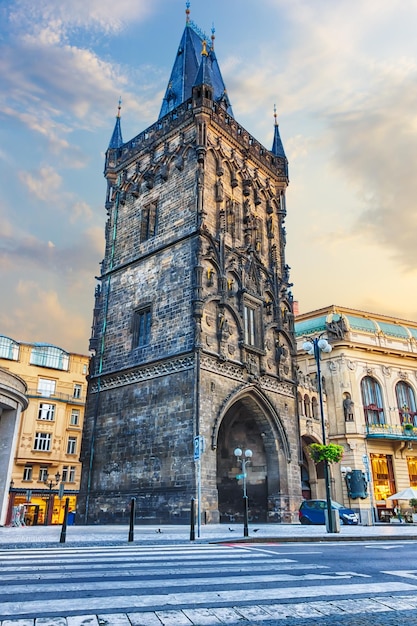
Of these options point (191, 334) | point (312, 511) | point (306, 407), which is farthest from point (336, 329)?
point (191, 334)

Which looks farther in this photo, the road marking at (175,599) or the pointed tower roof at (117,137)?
the pointed tower roof at (117,137)

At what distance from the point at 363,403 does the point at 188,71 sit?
2787 cm

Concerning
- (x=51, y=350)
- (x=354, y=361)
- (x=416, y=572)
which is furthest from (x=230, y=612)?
(x=51, y=350)

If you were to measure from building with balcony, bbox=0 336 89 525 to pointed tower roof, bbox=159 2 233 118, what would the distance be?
22.7 m

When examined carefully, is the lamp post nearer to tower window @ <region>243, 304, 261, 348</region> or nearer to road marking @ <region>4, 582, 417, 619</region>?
tower window @ <region>243, 304, 261, 348</region>

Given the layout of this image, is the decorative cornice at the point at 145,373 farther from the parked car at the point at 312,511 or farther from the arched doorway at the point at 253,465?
the parked car at the point at 312,511

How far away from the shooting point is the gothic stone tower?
69.7 ft

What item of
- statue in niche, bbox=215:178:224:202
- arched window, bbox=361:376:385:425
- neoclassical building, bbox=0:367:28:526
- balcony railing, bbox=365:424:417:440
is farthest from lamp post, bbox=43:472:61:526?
statue in niche, bbox=215:178:224:202

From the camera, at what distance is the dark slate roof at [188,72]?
31922 millimetres

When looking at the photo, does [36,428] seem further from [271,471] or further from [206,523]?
[206,523]

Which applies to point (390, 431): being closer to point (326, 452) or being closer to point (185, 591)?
point (326, 452)

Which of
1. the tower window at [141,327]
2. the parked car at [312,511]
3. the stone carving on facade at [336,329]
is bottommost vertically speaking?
the parked car at [312,511]

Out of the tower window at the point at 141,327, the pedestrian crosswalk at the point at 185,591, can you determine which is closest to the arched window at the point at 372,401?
the tower window at the point at 141,327

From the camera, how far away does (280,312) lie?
27984 mm
